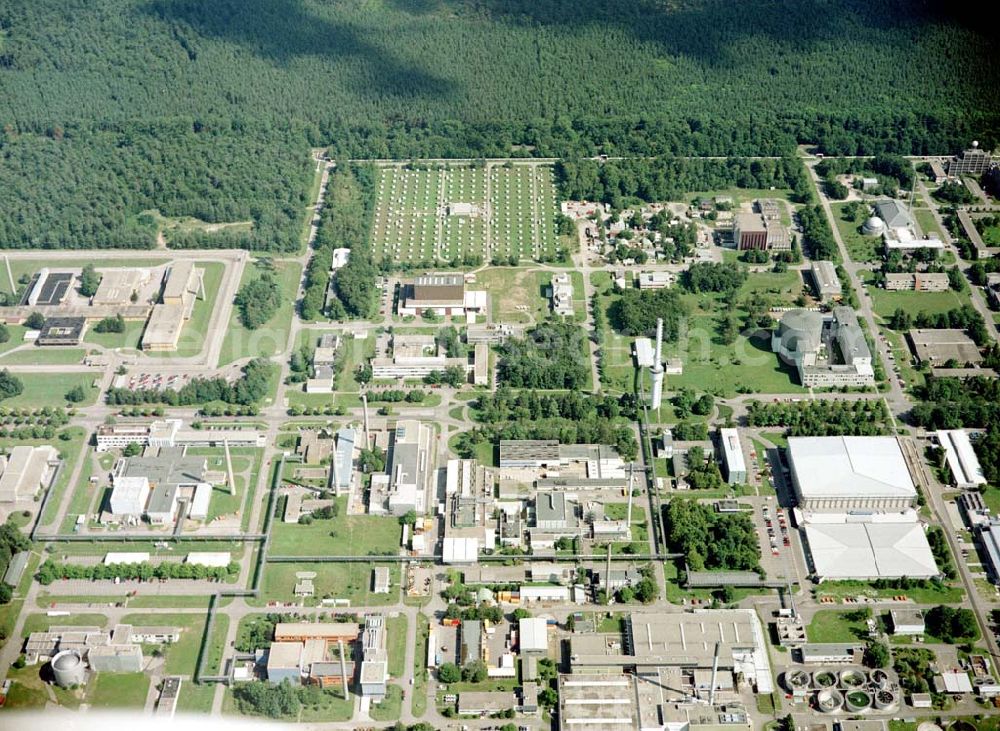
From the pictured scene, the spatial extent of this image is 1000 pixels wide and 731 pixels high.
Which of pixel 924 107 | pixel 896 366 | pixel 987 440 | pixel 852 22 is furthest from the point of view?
pixel 852 22

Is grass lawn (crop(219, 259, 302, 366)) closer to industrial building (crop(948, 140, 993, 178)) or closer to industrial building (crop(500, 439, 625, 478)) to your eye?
industrial building (crop(500, 439, 625, 478))

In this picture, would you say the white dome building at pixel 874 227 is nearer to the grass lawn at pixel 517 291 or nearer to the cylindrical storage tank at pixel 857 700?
the grass lawn at pixel 517 291

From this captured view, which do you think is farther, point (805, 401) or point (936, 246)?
point (936, 246)

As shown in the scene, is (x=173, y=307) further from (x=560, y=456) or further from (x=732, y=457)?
(x=732, y=457)

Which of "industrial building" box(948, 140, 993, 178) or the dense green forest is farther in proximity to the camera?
"industrial building" box(948, 140, 993, 178)

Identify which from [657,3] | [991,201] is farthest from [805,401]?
[657,3]

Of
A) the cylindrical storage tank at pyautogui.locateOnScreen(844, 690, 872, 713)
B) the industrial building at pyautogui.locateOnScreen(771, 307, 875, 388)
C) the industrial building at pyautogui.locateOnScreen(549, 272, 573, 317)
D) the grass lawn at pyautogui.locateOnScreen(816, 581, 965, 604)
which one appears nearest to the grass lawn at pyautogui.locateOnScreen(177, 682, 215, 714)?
the cylindrical storage tank at pyautogui.locateOnScreen(844, 690, 872, 713)

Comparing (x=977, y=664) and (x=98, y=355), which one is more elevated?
(x=98, y=355)

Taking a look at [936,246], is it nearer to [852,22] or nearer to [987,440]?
[987,440]
